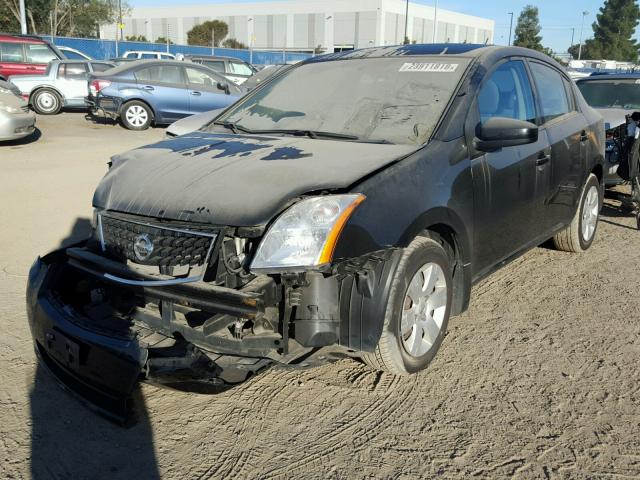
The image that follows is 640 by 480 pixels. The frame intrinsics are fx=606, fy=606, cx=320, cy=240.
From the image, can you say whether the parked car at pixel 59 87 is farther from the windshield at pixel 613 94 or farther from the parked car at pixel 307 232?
the parked car at pixel 307 232

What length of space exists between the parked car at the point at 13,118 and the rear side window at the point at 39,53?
7.93 metres

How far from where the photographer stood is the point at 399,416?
3000mm

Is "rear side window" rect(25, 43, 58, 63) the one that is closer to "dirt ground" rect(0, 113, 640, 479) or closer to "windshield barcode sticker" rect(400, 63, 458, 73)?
"dirt ground" rect(0, 113, 640, 479)

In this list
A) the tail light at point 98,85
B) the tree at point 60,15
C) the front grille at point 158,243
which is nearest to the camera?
the front grille at point 158,243

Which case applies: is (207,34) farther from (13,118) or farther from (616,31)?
(13,118)

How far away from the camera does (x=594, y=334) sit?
3.90 m

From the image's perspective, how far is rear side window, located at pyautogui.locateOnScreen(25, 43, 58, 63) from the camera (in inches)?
732

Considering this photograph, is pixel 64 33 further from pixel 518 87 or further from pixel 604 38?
pixel 604 38

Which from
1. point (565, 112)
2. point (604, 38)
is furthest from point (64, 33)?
point (604, 38)

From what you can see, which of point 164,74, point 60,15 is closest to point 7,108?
point 164,74

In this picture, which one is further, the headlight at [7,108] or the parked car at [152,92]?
the parked car at [152,92]

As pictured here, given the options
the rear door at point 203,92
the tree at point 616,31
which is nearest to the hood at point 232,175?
the rear door at point 203,92

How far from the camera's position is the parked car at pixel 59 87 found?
55.6 ft

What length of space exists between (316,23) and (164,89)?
83.0 meters
